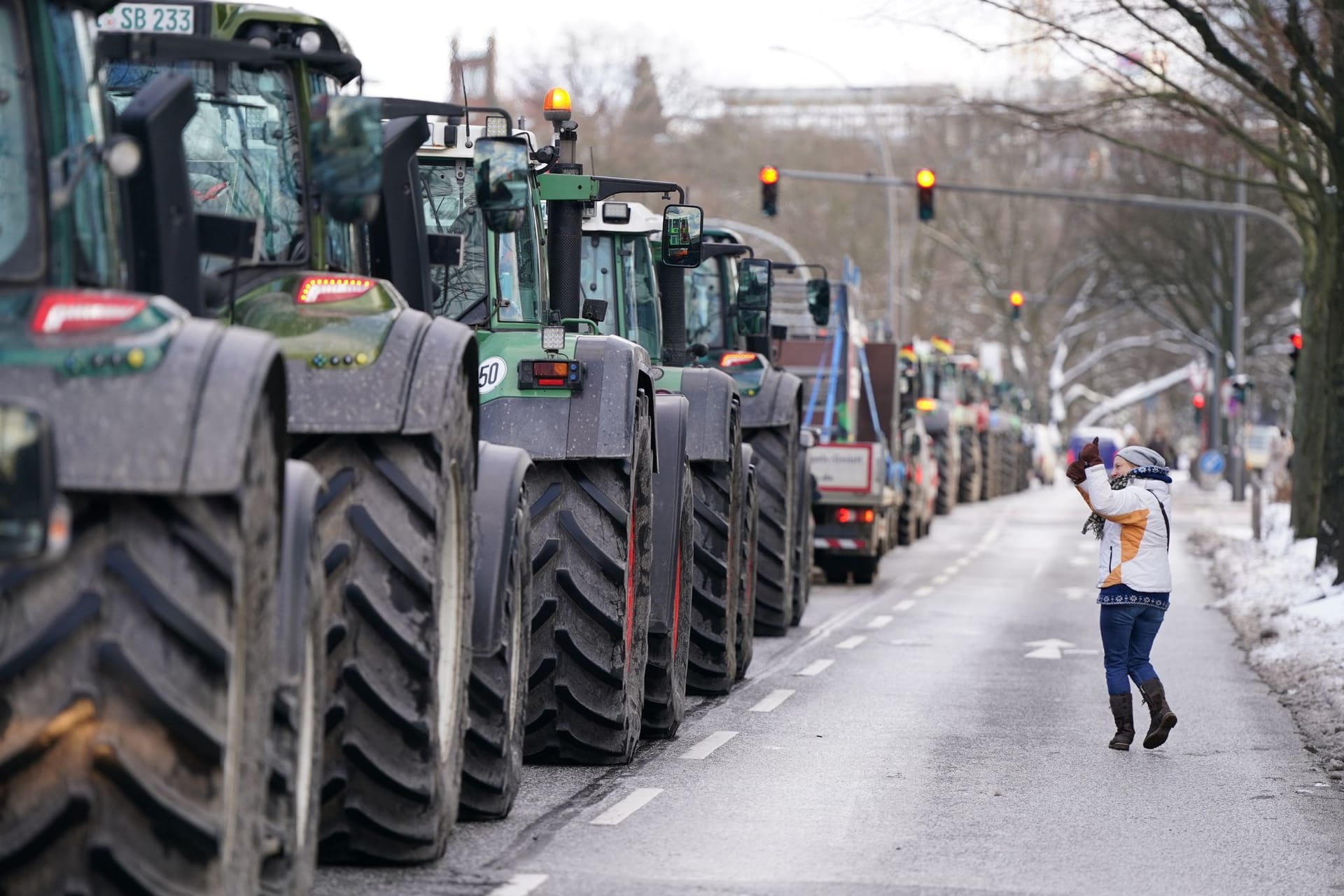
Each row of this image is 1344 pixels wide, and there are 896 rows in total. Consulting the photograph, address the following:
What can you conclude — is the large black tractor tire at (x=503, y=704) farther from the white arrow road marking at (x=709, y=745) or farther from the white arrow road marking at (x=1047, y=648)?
the white arrow road marking at (x=1047, y=648)

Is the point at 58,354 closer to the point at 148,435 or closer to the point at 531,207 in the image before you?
the point at 148,435

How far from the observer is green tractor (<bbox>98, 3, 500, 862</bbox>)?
7.09m

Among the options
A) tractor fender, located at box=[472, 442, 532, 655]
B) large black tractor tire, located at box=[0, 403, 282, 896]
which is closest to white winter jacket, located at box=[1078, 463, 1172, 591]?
tractor fender, located at box=[472, 442, 532, 655]

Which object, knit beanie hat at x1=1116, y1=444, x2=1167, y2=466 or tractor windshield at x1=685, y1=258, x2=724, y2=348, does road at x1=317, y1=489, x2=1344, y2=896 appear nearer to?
knit beanie hat at x1=1116, y1=444, x2=1167, y2=466

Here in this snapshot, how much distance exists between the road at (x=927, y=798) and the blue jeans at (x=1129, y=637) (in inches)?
16.0

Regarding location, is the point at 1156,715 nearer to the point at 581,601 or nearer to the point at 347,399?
the point at 581,601

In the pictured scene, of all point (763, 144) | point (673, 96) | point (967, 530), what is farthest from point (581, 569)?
point (763, 144)

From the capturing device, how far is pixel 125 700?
5.14m

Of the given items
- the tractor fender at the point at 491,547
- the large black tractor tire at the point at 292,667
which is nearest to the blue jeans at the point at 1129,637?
the tractor fender at the point at 491,547

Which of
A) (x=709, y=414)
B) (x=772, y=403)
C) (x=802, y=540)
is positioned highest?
(x=709, y=414)

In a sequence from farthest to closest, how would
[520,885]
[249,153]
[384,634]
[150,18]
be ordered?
[520,885], [249,153], [150,18], [384,634]

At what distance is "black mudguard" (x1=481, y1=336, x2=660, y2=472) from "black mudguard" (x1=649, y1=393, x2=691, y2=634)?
1.36m

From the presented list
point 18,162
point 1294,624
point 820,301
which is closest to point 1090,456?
point 1294,624

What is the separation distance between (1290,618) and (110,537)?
51.1ft
